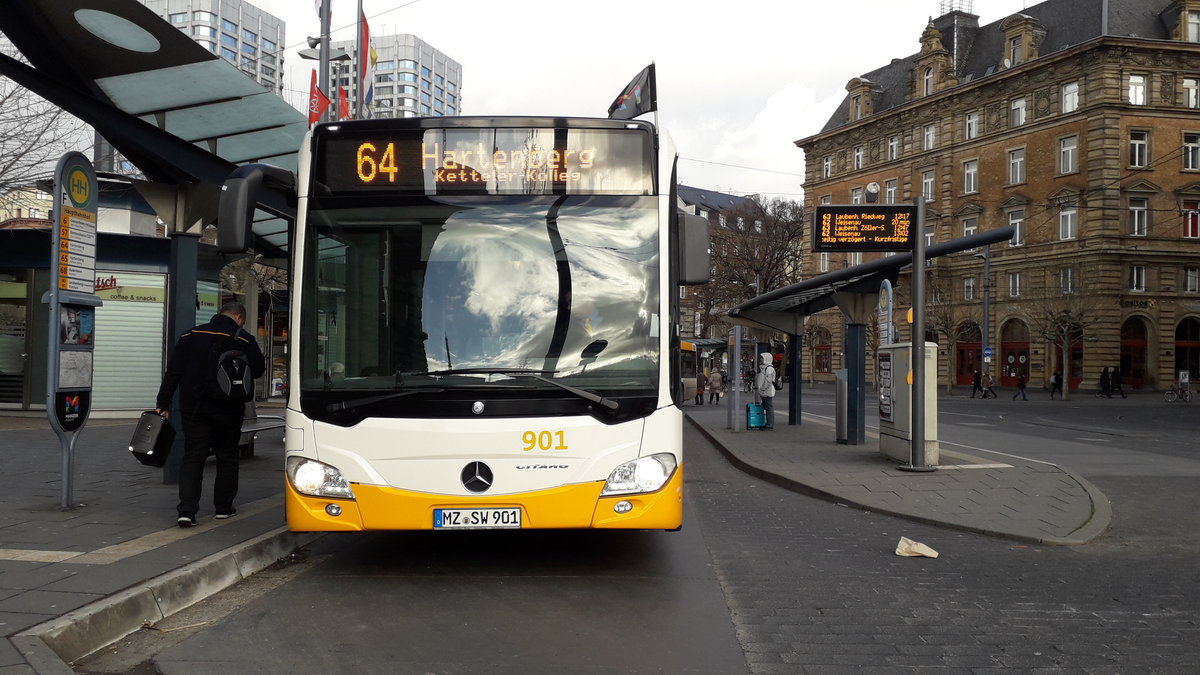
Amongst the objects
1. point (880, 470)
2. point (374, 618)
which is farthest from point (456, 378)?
point (880, 470)

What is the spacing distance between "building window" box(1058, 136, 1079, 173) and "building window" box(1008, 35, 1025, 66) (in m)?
6.21

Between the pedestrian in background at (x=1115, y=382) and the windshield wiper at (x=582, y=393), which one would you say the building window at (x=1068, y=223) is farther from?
the windshield wiper at (x=582, y=393)

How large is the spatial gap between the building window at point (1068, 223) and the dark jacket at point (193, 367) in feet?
167

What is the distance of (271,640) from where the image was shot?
193 inches

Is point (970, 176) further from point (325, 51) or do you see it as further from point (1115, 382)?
point (325, 51)

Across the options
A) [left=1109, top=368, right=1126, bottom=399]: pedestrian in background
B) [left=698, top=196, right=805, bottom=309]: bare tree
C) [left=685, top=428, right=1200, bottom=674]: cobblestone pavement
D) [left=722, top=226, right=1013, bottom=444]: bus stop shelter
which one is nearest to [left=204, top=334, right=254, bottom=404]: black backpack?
[left=685, top=428, right=1200, bottom=674]: cobblestone pavement

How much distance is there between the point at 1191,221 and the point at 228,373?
5364cm

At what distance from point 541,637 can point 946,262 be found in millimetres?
57235

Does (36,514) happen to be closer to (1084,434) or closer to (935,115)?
(1084,434)

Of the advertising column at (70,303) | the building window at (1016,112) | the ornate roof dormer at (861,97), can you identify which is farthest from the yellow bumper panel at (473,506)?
the ornate roof dormer at (861,97)

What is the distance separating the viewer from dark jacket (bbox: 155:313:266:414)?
24.3 ft

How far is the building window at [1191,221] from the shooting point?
163 feet

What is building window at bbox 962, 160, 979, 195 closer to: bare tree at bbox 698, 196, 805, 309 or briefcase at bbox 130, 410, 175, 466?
bare tree at bbox 698, 196, 805, 309

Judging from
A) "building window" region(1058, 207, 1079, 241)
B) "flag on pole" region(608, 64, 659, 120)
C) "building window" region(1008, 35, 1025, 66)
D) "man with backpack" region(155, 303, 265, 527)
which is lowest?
"man with backpack" region(155, 303, 265, 527)
